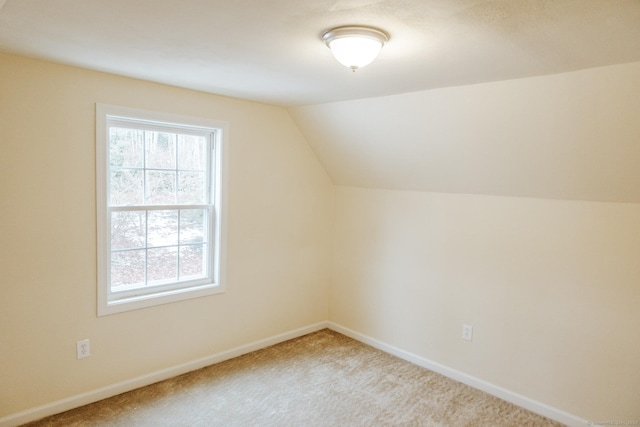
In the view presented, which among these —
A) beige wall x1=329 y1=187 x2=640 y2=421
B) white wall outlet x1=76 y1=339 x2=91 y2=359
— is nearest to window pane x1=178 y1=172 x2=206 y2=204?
white wall outlet x1=76 y1=339 x2=91 y2=359

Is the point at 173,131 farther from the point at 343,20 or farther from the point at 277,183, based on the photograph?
the point at 343,20

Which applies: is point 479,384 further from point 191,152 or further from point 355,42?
point 191,152

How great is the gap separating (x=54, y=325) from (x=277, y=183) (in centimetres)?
202

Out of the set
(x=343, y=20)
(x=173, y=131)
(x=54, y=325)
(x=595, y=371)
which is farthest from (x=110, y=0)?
(x=595, y=371)

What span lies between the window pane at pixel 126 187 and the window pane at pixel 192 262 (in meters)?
0.56

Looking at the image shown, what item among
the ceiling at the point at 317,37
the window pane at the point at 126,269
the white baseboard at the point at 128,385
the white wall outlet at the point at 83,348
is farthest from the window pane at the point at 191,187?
the white baseboard at the point at 128,385

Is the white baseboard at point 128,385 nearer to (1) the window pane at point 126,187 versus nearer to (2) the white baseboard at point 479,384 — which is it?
(2) the white baseboard at point 479,384

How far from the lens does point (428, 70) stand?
224 centimetres

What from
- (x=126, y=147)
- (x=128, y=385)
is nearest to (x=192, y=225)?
(x=126, y=147)

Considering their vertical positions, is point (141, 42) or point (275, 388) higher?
point (141, 42)

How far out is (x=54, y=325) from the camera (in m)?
2.62

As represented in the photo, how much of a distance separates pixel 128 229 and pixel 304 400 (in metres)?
1.77

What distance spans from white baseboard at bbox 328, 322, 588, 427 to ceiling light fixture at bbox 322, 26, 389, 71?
2.60 meters

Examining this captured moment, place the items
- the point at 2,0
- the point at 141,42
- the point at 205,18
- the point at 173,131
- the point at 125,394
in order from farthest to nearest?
the point at 173,131, the point at 125,394, the point at 141,42, the point at 205,18, the point at 2,0
